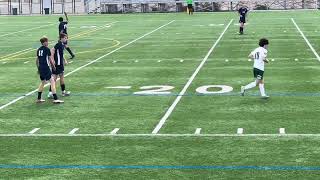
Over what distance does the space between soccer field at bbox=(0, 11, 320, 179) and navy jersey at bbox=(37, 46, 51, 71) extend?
0.99 meters

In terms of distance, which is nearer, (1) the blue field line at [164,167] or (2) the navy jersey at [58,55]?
(1) the blue field line at [164,167]

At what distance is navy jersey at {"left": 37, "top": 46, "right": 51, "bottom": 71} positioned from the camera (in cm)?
1678

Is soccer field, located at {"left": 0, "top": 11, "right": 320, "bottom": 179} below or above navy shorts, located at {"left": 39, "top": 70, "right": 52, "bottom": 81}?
below

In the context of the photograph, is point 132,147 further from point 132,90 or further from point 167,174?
point 132,90

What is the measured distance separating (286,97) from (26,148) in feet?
26.2

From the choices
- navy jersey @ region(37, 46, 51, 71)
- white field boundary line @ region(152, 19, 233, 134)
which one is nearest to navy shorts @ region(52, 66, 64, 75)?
navy jersey @ region(37, 46, 51, 71)

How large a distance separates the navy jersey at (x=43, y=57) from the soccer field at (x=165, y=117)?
0.99 m

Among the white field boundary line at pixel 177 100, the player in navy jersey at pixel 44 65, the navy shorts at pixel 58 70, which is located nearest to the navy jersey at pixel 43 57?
the player in navy jersey at pixel 44 65

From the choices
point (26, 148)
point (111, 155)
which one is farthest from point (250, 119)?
point (26, 148)

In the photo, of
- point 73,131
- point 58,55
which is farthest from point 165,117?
point 58,55

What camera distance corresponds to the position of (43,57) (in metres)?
16.8

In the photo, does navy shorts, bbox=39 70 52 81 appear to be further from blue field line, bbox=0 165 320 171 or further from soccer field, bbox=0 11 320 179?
blue field line, bbox=0 165 320 171

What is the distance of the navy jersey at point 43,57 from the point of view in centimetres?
1678

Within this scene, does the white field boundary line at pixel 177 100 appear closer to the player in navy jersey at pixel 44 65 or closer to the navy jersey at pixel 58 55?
the player in navy jersey at pixel 44 65
